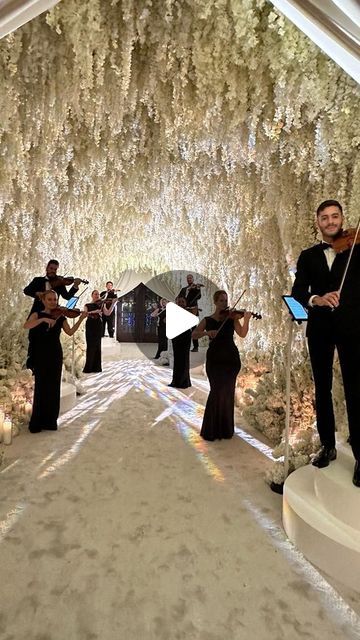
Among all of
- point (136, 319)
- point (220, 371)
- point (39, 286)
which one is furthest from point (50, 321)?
point (136, 319)

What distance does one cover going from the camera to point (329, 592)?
1.45 m

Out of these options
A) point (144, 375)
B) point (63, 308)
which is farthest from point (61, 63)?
point (144, 375)

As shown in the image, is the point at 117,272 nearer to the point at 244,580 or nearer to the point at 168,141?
the point at 168,141

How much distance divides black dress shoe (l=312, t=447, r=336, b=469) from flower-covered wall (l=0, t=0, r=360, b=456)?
1358 millimetres

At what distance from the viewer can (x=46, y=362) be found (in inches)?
128

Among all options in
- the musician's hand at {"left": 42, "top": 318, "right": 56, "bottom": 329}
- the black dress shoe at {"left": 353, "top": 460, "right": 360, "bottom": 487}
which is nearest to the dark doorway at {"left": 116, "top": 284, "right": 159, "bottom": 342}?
the musician's hand at {"left": 42, "top": 318, "right": 56, "bottom": 329}

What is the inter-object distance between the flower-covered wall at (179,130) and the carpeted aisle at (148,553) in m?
1.71

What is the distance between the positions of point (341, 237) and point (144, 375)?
16.5 ft

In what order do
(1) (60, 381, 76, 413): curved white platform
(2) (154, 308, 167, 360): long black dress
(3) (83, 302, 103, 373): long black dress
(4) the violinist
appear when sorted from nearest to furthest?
(1) (60, 381, 76, 413): curved white platform, (4) the violinist, (3) (83, 302, 103, 373): long black dress, (2) (154, 308, 167, 360): long black dress

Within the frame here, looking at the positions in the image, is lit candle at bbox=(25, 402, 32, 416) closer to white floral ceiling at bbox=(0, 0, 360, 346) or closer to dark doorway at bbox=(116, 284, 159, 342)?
white floral ceiling at bbox=(0, 0, 360, 346)

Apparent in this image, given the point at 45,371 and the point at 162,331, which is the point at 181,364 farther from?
the point at 162,331

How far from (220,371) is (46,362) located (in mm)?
1477

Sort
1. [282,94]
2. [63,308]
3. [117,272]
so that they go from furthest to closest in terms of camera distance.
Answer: [117,272] → [63,308] → [282,94]

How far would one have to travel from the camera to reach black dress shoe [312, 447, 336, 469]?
6.16 ft
